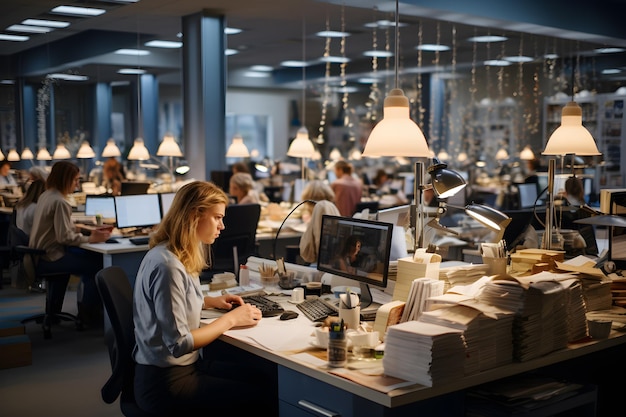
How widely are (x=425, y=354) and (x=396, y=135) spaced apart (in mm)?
1168

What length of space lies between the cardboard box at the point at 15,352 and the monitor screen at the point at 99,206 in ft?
9.19

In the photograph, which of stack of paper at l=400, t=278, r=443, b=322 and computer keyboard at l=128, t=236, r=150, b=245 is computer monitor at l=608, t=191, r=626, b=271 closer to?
stack of paper at l=400, t=278, r=443, b=322

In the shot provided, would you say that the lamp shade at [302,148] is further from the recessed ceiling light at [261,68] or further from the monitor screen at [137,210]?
the recessed ceiling light at [261,68]

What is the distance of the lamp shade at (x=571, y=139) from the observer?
4340 millimetres

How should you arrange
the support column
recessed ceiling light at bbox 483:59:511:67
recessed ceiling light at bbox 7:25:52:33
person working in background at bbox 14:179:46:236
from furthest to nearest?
recessed ceiling light at bbox 483:59:511:67
the support column
recessed ceiling light at bbox 7:25:52:33
person working in background at bbox 14:179:46:236

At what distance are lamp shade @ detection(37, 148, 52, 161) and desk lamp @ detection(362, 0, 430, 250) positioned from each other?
644 cm

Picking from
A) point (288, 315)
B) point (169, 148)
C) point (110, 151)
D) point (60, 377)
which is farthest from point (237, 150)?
point (288, 315)

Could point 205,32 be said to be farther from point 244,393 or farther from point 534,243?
point 244,393

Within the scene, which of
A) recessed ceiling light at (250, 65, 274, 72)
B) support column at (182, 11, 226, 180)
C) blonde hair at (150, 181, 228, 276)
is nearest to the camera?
blonde hair at (150, 181, 228, 276)

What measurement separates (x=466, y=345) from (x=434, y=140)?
42.5ft

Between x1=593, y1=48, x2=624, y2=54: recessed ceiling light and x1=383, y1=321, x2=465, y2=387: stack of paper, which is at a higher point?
x1=593, y1=48, x2=624, y2=54: recessed ceiling light

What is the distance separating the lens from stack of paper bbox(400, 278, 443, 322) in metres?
2.99

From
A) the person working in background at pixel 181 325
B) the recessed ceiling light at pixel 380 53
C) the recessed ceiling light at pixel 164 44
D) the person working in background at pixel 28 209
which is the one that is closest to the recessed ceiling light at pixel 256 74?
the recessed ceiling light at pixel 380 53

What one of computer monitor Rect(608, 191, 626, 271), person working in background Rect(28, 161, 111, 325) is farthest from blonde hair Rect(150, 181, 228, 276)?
person working in background Rect(28, 161, 111, 325)
